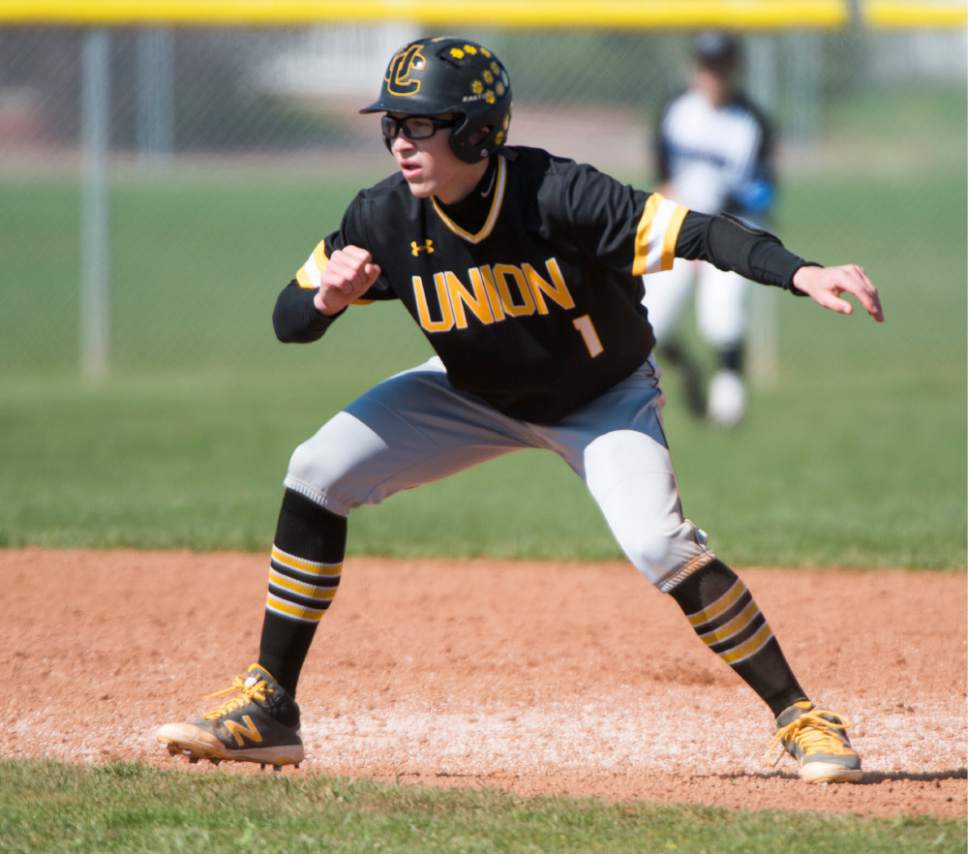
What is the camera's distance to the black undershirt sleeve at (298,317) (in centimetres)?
404

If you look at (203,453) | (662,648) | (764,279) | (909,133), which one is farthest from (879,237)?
(764,279)

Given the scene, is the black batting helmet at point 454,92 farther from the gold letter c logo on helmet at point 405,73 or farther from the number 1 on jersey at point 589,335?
the number 1 on jersey at point 589,335

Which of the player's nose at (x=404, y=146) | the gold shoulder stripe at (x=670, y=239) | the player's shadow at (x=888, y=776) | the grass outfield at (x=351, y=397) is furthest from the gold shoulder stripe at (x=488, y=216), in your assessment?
the grass outfield at (x=351, y=397)

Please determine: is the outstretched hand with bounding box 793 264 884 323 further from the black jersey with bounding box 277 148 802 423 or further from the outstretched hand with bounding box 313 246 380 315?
the outstretched hand with bounding box 313 246 380 315

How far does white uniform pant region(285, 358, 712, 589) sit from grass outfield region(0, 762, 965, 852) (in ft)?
2.13

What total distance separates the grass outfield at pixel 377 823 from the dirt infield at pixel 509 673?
0.67 ft

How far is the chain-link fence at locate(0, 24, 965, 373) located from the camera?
599 inches

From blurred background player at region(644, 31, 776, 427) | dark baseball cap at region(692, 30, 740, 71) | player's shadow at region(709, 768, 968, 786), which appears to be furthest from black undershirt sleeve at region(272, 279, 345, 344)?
dark baseball cap at region(692, 30, 740, 71)

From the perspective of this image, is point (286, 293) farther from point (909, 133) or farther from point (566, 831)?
point (909, 133)

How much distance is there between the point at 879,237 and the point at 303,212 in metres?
8.26

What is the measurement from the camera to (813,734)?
3836mm

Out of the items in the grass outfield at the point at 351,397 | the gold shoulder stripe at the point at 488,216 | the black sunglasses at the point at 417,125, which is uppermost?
the black sunglasses at the point at 417,125

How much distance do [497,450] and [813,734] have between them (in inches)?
44.1

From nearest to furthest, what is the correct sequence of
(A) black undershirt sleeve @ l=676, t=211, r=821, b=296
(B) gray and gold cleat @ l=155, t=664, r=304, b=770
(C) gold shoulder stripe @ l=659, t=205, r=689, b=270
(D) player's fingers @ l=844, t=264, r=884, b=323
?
(D) player's fingers @ l=844, t=264, r=884, b=323 < (A) black undershirt sleeve @ l=676, t=211, r=821, b=296 < (C) gold shoulder stripe @ l=659, t=205, r=689, b=270 < (B) gray and gold cleat @ l=155, t=664, r=304, b=770
